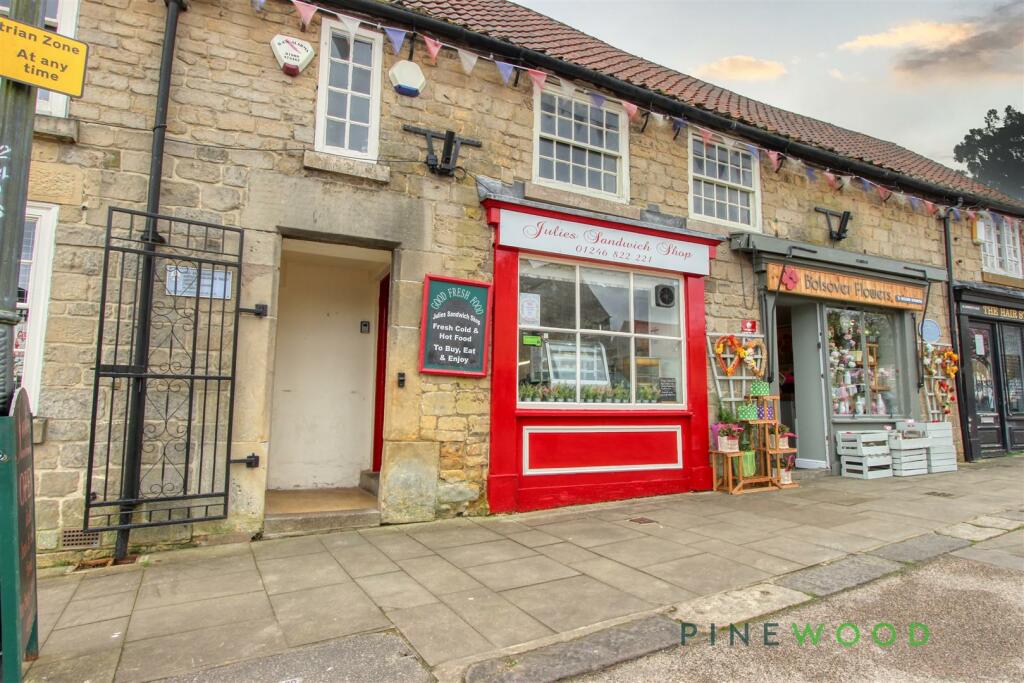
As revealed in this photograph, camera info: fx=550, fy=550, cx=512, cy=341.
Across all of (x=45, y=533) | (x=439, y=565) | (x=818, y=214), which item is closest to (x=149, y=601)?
(x=45, y=533)

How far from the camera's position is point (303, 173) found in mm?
5387

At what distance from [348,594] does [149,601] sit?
4.11ft

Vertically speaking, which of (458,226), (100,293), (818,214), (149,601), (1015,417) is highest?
(818,214)

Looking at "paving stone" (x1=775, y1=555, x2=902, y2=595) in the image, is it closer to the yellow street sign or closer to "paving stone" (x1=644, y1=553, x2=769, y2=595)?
"paving stone" (x1=644, y1=553, x2=769, y2=595)

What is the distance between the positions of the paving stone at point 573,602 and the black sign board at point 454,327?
260cm

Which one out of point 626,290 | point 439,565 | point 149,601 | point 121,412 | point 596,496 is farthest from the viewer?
point 626,290

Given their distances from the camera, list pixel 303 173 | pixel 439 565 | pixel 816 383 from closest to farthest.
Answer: pixel 439 565
pixel 303 173
pixel 816 383

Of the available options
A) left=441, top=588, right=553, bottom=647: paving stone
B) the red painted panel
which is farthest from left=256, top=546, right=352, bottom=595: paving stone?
the red painted panel

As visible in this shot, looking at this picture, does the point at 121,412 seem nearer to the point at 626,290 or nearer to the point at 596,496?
the point at 596,496

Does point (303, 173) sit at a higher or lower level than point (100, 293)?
higher

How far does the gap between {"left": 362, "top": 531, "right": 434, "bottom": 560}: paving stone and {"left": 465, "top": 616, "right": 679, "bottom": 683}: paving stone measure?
1863 millimetres

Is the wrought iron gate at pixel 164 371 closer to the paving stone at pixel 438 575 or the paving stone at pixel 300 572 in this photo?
the paving stone at pixel 300 572

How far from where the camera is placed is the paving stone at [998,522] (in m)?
5.32

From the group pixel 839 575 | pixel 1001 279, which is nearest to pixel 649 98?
pixel 839 575
